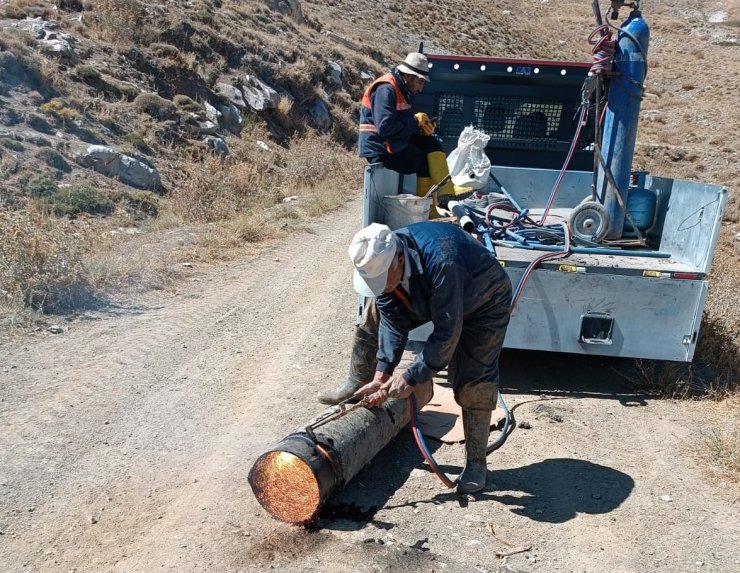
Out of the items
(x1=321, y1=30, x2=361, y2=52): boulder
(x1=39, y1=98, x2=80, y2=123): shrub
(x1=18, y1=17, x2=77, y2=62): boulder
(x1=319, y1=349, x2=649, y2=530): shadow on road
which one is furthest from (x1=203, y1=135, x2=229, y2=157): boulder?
(x1=321, y1=30, x2=361, y2=52): boulder

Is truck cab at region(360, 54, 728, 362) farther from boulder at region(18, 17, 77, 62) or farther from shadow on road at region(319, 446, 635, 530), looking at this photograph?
boulder at region(18, 17, 77, 62)

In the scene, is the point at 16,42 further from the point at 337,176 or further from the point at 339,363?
the point at 339,363

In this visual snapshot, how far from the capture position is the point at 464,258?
3.45 metres

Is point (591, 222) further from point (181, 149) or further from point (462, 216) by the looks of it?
point (181, 149)

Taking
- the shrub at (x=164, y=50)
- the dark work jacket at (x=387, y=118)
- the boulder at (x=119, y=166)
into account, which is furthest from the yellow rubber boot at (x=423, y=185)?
the shrub at (x=164, y=50)

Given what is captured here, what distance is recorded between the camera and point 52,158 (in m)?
11.4

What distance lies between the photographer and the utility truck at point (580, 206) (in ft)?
16.3

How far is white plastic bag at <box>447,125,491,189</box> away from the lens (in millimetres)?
6406

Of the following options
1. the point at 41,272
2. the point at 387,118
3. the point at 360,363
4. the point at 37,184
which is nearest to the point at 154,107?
the point at 37,184

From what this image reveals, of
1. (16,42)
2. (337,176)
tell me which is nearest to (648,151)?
(337,176)

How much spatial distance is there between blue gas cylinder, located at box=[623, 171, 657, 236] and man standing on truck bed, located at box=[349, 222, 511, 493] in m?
3.08

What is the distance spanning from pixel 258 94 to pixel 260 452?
16828mm

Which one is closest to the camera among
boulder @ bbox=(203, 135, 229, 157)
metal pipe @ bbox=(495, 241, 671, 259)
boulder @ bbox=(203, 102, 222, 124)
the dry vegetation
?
metal pipe @ bbox=(495, 241, 671, 259)

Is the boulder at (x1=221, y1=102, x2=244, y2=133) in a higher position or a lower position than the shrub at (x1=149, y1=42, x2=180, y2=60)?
lower
